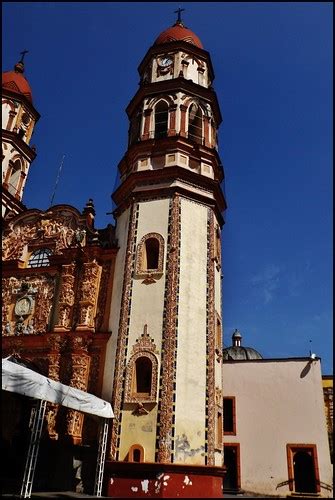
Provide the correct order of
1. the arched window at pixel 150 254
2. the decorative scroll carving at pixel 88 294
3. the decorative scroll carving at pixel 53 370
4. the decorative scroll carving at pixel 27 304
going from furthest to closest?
the decorative scroll carving at pixel 27 304 < the decorative scroll carving at pixel 88 294 < the arched window at pixel 150 254 < the decorative scroll carving at pixel 53 370

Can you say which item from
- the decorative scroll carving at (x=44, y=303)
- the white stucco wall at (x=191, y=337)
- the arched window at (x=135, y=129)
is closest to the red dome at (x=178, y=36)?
the arched window at (x=135, y=129)

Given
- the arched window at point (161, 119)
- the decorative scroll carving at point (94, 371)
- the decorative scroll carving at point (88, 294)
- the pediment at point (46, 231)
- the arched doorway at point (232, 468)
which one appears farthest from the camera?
the arched window at point (161, 119)

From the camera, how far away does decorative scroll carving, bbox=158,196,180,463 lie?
14.7m

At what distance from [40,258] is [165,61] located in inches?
460

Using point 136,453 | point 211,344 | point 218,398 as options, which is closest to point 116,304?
point 211,344

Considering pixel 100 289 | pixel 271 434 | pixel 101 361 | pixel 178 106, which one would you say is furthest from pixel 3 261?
pixel 271 434

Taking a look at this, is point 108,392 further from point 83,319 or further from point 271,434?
point 271,434

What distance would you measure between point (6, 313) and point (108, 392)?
258 inches

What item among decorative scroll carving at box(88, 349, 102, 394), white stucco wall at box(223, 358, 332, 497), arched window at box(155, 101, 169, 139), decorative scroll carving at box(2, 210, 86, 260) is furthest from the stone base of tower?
arched window at box(155, 101, 169, 139)

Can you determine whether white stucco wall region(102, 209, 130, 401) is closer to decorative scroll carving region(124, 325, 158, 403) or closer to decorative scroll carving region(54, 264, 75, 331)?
Answer: decorative scroll carving region(124, 325, 158, 403)

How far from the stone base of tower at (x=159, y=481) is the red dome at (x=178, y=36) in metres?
20.0

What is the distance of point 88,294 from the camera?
1875 centimetres

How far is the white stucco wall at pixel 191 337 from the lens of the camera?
1497cm

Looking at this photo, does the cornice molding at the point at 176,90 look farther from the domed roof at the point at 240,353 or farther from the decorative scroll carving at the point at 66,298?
the domed roof at the point at 240,353
